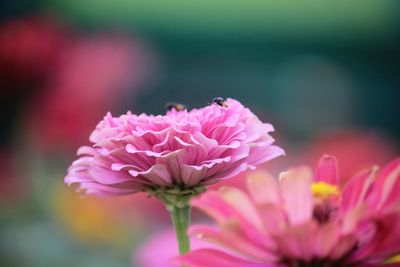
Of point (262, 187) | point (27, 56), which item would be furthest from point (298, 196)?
point (27, 56)

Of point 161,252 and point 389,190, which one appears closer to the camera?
point 389,190

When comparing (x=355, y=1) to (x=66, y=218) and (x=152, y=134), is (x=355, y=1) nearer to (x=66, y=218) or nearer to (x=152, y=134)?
(x=66, y=218)

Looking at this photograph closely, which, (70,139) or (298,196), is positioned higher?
(70,139)

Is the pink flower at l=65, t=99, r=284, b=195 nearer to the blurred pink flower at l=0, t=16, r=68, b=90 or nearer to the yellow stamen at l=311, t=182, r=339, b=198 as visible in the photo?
the yellow stamen at l=311, t=182, r=339, b=198

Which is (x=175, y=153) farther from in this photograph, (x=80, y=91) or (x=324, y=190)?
(x=80, y=91)

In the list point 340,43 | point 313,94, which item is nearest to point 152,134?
point 313,94

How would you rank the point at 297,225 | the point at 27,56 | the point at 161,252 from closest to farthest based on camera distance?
the point at 297,225 < the point at 161,252 < the point at 27,56

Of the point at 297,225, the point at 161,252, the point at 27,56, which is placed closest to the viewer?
the point at 297,225

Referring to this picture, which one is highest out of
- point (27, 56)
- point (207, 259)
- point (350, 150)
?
point (27, 56)

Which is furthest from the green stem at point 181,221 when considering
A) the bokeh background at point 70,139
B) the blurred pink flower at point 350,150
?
the blurred pink flower at point 350,150
